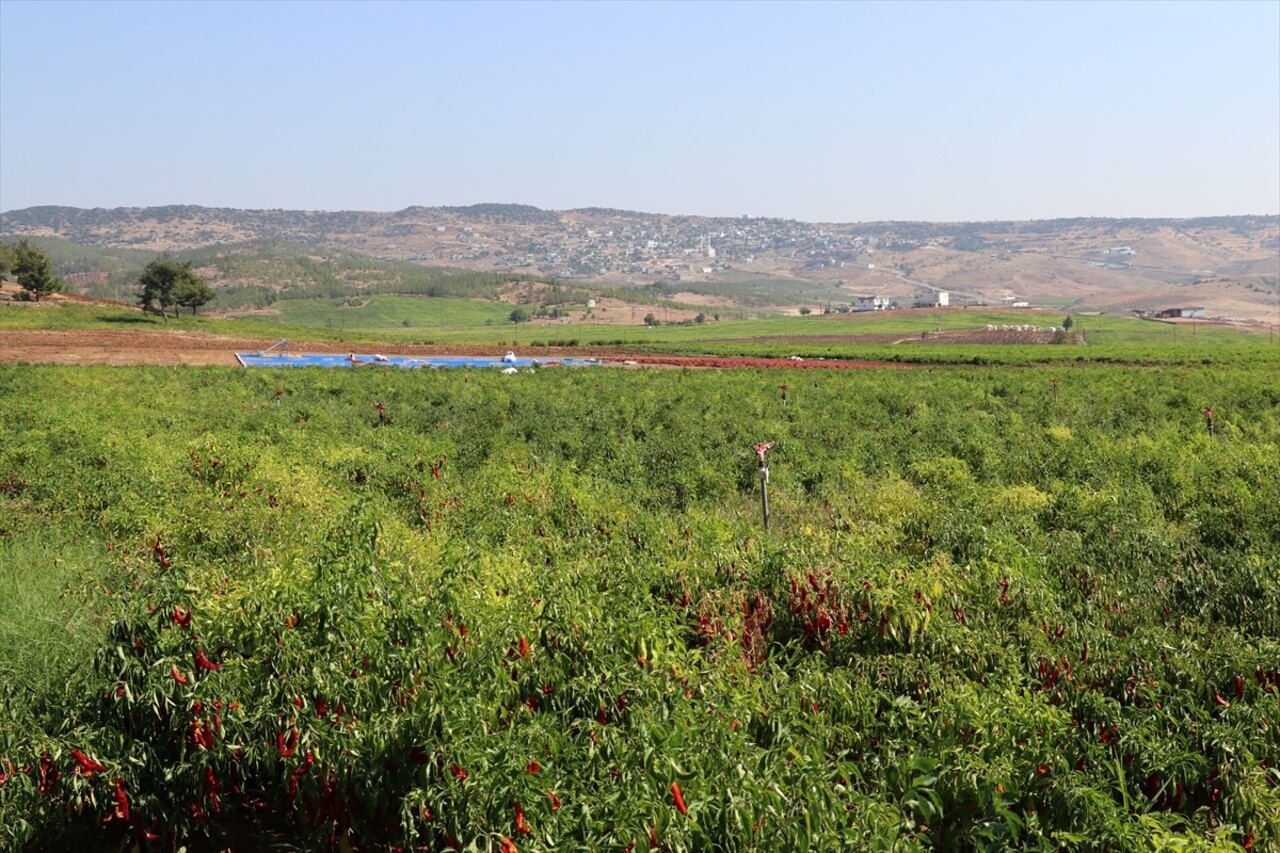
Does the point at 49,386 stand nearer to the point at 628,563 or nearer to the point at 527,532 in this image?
the point at 527,532

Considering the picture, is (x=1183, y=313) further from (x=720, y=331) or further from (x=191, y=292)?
(x=191, y=292)

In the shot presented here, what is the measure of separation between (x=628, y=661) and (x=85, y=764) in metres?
3.88

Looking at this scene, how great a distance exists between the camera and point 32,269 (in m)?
82.6

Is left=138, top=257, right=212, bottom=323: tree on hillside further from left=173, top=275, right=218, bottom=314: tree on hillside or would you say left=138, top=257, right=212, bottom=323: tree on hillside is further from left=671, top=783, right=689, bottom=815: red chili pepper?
left=671, top=783, right=689, bottom=815: red chili pepper

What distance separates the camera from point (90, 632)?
998 cm

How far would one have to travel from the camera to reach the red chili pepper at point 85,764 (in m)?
6.54

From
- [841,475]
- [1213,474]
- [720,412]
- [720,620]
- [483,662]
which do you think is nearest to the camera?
[483,662]

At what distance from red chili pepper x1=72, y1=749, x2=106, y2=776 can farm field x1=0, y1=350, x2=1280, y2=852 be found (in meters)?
0.05

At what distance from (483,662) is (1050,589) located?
5.97 metres

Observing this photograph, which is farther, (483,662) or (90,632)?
(90,632)

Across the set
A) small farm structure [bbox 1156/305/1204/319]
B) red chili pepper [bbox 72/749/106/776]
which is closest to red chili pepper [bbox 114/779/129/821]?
red chili pepper [bbox 72/749/106/776]

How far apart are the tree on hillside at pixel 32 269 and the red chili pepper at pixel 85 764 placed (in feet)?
299

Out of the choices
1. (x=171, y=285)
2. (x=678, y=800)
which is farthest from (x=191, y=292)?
(x=678, y=800)

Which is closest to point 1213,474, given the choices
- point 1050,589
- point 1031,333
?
point 1050,589
